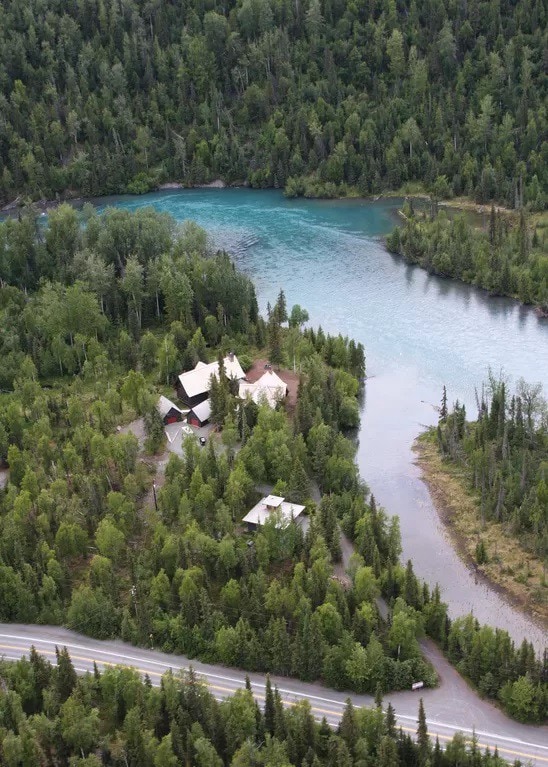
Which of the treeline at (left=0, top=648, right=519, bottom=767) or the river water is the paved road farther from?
the river water

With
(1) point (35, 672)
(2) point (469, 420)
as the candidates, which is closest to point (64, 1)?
(2) point (469, 420)

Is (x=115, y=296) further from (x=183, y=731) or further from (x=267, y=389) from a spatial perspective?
(x=183, y=731)

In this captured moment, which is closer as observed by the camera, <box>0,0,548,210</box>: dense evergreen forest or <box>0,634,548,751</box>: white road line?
<box>0,634,548,751</box>: white road line

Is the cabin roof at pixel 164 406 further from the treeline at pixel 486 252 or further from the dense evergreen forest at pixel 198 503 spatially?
the treeline at pixel 486 252

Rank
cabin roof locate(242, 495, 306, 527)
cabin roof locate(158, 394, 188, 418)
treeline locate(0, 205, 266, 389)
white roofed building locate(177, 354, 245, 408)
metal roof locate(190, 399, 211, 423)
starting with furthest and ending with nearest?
treeline locate(0, 205, 266, 389), white roofed building locate(177, 354, 245, 408), cabin roof locate(158, 394, 188, 418), metal roof locate(190, 399, 211, 423), cabin roof locate(242, 495, 306, 527)

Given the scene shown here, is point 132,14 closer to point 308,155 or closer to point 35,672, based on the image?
point 308,155

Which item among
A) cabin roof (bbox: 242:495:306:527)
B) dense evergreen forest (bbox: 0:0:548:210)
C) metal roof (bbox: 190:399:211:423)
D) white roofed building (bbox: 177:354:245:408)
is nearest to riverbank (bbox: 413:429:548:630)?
cabin roof (bbox: 242:495:306:527)
